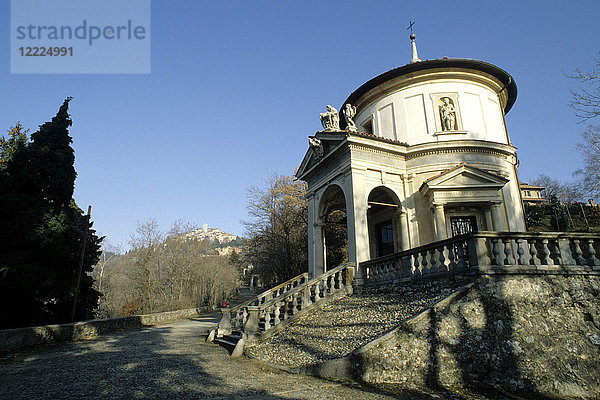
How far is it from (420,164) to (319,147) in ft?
15.9

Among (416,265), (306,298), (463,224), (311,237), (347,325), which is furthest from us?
(311,237)

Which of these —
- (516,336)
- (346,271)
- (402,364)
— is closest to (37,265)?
(346,271)

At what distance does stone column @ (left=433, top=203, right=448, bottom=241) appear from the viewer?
530 inches

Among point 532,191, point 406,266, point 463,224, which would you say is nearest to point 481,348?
point 406,266

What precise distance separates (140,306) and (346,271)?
2547 cm

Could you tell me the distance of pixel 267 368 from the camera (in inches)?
292

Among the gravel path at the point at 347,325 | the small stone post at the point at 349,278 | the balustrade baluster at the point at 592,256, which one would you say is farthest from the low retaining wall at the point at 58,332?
the balustrade baluster at the point at 592,256

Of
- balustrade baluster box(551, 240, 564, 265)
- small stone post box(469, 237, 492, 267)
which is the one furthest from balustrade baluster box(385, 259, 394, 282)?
balustrade baluster box(551, 240, 564, 265)

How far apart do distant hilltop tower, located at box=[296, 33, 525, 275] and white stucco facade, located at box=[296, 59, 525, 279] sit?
46 millimetres

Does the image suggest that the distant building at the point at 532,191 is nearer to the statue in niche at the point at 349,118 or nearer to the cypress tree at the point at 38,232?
the statue in niche at the point at 349,118

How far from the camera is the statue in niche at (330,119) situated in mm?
15922

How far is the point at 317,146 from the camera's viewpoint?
16.0 m

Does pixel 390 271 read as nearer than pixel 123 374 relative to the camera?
No

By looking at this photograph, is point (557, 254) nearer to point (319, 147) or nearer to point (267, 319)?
point (267, 319)
